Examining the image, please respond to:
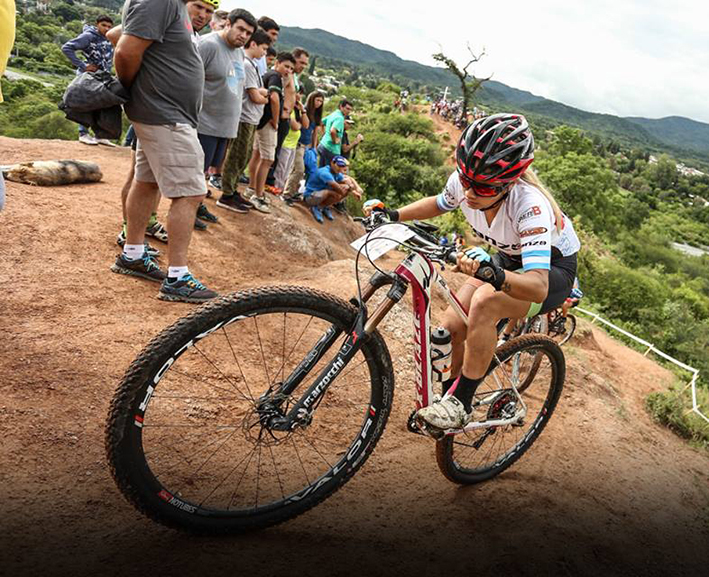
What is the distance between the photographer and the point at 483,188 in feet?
9.98

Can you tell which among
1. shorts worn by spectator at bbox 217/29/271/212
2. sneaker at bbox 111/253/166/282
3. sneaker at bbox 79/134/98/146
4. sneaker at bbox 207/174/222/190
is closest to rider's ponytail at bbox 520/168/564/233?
sneaker at bbox 111/253/166/282

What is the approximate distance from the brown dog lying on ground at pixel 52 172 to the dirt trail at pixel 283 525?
0.93 ft

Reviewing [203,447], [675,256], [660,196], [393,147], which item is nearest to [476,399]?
[203,447]

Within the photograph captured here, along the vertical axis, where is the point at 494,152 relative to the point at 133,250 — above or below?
above

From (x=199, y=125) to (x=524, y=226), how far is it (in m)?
4.60

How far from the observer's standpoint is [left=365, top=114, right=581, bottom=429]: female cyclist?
2.87m

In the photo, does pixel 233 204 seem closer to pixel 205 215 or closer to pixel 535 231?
pixel 205 215

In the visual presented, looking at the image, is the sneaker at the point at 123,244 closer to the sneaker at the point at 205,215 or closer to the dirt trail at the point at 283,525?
the dirt trail at the point at 283,525

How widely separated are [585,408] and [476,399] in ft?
10.4

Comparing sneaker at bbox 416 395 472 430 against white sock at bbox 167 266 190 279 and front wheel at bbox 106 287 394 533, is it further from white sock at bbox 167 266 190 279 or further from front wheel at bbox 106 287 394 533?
white sock at bbox 167 266 190 279

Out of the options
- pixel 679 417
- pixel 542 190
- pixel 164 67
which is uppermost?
pixel 542 190

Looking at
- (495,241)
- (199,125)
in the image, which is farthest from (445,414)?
(199,125)

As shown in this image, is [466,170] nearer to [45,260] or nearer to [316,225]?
[45,260]

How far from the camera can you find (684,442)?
22.7 ft
